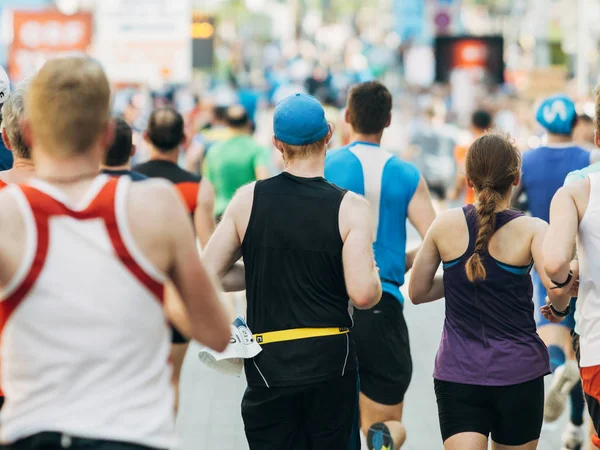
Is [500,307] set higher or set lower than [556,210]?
lower

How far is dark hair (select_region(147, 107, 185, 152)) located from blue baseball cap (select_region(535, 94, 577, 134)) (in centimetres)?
231

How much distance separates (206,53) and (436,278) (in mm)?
24961

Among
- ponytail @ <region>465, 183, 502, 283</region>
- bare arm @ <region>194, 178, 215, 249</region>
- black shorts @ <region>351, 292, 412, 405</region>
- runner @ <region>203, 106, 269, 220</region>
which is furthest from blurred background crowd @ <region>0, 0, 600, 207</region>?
ponytail @ <region>465, 183, 502, 283</region>

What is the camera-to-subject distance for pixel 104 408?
3.16 meters

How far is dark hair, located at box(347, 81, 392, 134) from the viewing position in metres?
6.57

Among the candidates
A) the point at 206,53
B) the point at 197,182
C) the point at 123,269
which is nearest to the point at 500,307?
the point at 123,269

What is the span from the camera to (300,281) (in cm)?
486

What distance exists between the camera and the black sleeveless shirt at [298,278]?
485 cm

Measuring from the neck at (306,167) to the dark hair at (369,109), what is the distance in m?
1.56

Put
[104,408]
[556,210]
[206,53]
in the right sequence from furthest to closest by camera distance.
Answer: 1. [206,53]
2. [556,210]
3. [104,408]

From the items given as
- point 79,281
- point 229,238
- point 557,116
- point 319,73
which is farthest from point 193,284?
point 319,73

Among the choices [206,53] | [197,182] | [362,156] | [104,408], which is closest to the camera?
[104,408]

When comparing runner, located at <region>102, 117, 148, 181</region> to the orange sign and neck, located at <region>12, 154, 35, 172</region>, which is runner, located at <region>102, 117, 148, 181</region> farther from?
the orange sign

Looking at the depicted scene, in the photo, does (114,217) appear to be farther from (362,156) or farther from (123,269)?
(362,156)
